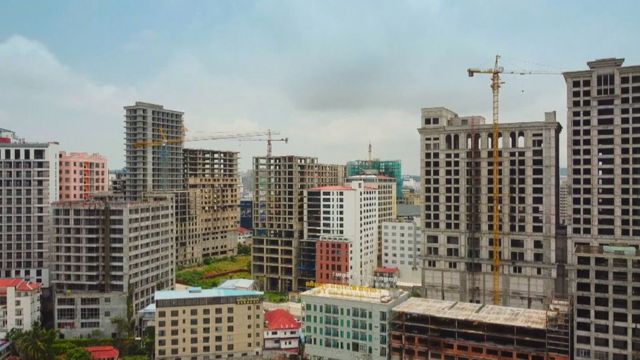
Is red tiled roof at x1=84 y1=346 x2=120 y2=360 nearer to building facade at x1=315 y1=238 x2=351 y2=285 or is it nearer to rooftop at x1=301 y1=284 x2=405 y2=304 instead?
rooftop at x1=301 y1=284 x2=405 y2=304

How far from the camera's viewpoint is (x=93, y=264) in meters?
83.4

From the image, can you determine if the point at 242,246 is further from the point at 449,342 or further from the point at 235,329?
the point at 449,342

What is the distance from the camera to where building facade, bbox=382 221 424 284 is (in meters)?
122

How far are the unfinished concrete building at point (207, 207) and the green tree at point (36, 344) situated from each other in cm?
6401

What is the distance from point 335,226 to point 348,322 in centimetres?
4170

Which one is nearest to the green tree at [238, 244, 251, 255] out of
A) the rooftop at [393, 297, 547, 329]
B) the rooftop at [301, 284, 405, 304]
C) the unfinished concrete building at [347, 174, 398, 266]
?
the unfinished concrete building at [347, 174, 398, 266]

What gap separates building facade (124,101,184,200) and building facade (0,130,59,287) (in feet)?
135

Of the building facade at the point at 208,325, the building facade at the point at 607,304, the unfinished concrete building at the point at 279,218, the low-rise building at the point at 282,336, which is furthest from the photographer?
the unfinished concrete building at the point at 279,218

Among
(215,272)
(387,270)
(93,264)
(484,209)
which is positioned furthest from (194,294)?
(215,272)

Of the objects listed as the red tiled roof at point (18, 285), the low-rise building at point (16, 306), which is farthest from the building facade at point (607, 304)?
the red tiled roof at point (18, 285)

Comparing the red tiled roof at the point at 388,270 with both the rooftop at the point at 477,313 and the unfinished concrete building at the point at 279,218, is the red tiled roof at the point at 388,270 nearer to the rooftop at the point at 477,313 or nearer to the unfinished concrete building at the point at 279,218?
the unfinished concrete building at the point at 279,218

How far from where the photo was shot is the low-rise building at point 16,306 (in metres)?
78.6

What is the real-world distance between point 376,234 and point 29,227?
68.7m

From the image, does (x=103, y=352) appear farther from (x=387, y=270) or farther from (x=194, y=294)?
(x=387, y=270)
